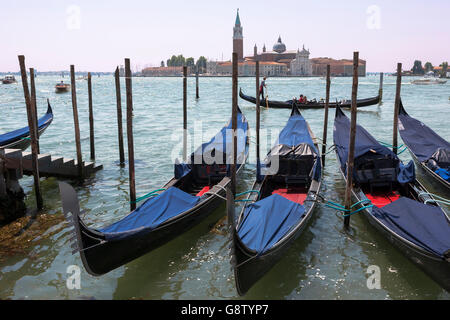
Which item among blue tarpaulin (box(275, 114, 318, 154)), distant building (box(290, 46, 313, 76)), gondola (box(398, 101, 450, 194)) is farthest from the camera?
distant building (box(290, 46, 313, 76))

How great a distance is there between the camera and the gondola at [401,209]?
12.5ft

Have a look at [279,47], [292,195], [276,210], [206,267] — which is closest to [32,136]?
[206,267]

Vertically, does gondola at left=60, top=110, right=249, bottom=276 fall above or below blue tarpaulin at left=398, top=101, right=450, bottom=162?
below

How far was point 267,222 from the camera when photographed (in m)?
4.30

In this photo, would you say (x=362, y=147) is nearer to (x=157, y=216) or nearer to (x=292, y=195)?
(x=292, y=195)

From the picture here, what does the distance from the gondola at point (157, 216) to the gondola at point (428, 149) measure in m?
3.47

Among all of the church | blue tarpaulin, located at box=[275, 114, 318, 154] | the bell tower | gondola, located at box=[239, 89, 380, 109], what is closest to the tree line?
the church

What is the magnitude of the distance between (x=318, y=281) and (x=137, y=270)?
77.8 inches

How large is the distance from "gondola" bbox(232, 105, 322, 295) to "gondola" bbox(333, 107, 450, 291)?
687 mm

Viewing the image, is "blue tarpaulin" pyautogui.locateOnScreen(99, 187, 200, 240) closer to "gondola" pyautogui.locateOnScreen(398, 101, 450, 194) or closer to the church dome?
"gondola" pyautogui.locateOnScreen(398, 101, 450, 194)

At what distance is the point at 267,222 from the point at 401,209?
5.24 feet

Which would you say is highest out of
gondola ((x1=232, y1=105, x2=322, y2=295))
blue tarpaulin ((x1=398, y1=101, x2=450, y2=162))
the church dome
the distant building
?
the church dome

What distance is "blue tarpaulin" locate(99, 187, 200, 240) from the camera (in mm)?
4042
